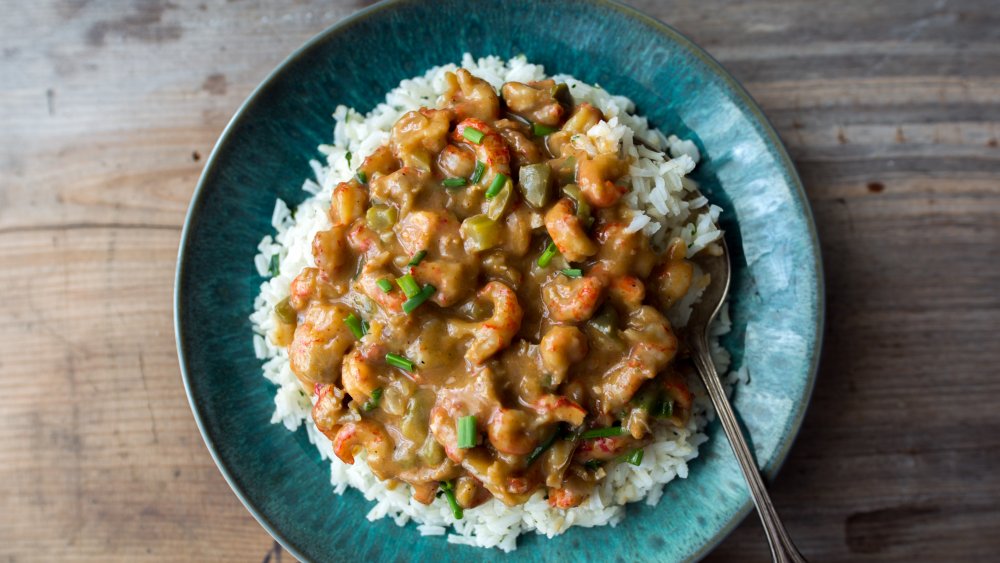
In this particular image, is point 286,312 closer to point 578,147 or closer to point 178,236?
point 178,236

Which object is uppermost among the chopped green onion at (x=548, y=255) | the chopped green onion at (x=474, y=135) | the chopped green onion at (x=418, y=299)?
the chopped green onion at (x=474, y=135)

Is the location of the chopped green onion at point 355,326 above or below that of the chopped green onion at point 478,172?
below

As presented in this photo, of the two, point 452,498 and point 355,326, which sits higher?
point 355,326

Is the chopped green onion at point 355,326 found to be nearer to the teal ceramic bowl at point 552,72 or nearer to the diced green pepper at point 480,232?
the diced green pepper at point 480,232

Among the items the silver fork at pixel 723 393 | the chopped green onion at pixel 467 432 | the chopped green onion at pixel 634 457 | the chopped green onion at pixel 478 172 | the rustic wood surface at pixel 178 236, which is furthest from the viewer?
the rustic wood surface at pixel 178 236

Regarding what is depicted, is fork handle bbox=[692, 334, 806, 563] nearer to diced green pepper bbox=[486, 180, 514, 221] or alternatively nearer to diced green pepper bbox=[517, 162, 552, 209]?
diced green pepper bbox=[517, 162, 552, 209]

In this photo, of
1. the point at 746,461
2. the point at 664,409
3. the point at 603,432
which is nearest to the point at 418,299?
the point at 603,432

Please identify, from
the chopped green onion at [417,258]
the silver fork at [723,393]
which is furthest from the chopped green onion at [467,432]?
the silver fork at [723,393]
